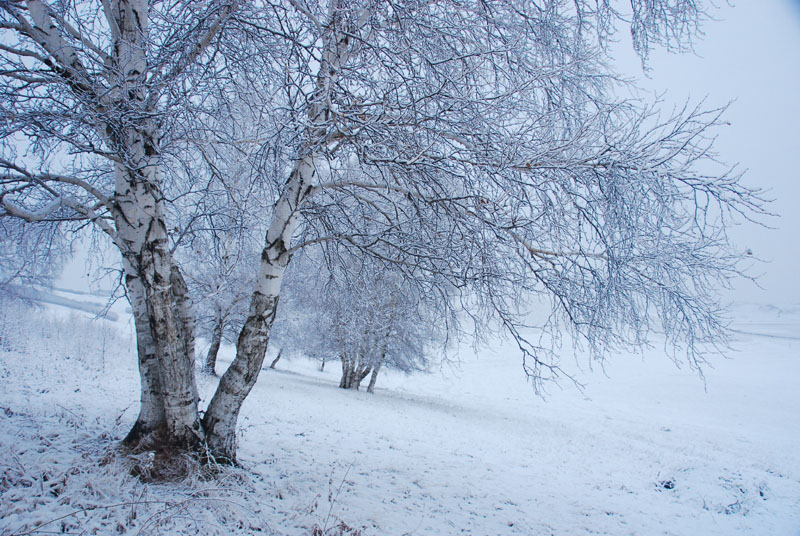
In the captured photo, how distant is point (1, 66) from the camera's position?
367 centimetres

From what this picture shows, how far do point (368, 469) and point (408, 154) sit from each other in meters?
4.51

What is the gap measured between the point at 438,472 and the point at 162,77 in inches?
234

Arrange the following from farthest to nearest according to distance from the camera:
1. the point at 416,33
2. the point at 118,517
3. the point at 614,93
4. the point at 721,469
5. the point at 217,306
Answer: the point at 217,306, the point at 721,469, the point at 614,93, the point at 416,33, the point at 118,517

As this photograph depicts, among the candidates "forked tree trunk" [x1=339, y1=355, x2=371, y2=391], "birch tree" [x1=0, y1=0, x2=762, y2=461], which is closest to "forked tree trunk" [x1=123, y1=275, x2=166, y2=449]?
"birch tree" [x1=0, y1=0, x2=762, y2=461]

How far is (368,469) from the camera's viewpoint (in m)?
5.67

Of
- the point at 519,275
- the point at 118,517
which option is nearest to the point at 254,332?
the point at 118,517

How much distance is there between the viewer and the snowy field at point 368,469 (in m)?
3.38

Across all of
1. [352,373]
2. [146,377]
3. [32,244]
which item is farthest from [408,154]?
[352,373]

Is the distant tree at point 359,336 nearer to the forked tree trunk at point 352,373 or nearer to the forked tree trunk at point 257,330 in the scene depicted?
the forked tree trunk at point 352,373

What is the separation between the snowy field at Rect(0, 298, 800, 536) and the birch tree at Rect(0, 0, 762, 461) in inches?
34.3

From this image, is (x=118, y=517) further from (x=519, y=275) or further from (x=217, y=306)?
(x=217, y=306)

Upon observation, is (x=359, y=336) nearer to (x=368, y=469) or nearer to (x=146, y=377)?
(x=368, y=469)

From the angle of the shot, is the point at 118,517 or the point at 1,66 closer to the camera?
the point at 118,517

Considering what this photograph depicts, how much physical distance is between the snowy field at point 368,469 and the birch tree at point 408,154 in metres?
0.87
